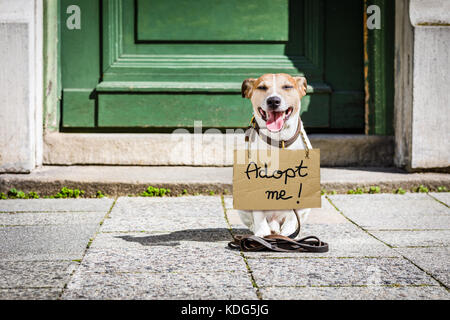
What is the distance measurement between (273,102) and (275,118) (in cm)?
9

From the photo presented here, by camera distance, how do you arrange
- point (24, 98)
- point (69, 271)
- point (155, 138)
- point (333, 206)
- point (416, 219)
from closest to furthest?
point (69, 271)
point (416, 219)
point (333, 206)
point (24, 98)
point (155, 138)

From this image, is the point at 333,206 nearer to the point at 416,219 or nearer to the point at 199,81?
the point at 416,219

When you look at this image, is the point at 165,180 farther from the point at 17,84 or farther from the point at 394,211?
the point at 394,211

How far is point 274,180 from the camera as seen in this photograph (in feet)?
9.69

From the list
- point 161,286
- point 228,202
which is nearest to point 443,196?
point 228,202

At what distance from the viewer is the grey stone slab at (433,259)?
254cm

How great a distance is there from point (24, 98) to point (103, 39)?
0.91 metres

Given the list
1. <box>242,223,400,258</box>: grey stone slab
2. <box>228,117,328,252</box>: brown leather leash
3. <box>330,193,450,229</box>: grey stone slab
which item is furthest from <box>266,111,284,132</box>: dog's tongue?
<box>330,193,450,229</box>: grey stone slab

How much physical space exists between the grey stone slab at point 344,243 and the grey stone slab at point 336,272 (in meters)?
0.09

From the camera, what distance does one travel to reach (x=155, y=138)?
492 cm

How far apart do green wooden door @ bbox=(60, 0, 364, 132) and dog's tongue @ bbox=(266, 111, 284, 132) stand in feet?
7.44

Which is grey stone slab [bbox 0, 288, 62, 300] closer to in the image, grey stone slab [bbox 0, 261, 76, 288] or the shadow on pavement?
grey stone slab [bbox 0, 261, 76, 288]

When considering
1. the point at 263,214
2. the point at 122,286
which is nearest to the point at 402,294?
the point at 263,214

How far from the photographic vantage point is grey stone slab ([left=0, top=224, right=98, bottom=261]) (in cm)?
285
